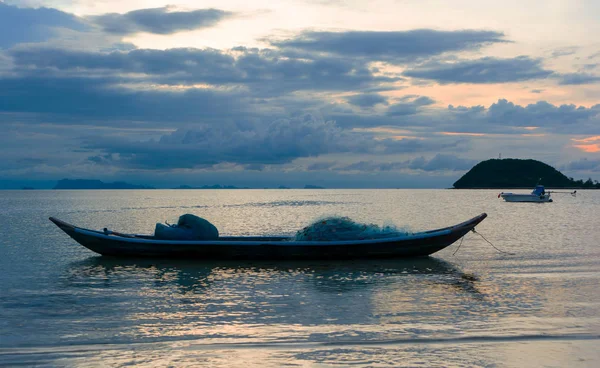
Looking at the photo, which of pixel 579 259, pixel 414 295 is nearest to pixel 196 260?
pixel 414 295

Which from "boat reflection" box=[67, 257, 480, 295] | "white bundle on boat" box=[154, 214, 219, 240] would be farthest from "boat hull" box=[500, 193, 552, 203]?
"white bundle on boat" box=[154, 214, 219, 240]

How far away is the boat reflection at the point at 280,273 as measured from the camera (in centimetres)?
1830

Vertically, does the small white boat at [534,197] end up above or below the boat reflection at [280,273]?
above

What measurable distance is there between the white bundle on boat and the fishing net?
390 centimetres

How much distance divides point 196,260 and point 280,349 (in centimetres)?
1355

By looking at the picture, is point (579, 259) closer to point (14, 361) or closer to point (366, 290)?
point (366, 290)

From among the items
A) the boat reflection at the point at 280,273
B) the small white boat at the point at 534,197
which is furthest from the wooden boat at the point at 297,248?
the small white boat at the point at 534,197

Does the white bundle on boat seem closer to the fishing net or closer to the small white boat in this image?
the fishing net

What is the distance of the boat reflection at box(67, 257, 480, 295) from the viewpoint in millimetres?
18297

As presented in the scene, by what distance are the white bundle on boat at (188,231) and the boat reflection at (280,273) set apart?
1.06 metres

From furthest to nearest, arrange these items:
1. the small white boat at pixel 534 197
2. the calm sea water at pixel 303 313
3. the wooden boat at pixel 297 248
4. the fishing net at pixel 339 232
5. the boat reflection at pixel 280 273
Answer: the small white boat at pixel 534 197 < the fishing net at pixel 339 232 < the wooden boat at pixel 297 248 < the boat reflection at pixel 280 273 < the calm sea water at pixel 303 313

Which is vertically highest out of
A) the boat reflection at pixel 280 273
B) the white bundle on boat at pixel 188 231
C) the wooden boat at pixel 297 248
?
the white bundle on boat at pixel 188 231

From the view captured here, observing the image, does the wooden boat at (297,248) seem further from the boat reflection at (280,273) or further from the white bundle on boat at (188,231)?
the white bundle on boat at (188,231)

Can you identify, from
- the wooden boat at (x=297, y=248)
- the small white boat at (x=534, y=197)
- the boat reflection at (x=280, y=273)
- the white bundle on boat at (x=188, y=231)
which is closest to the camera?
the boat reflection at (x=280, y=273)
